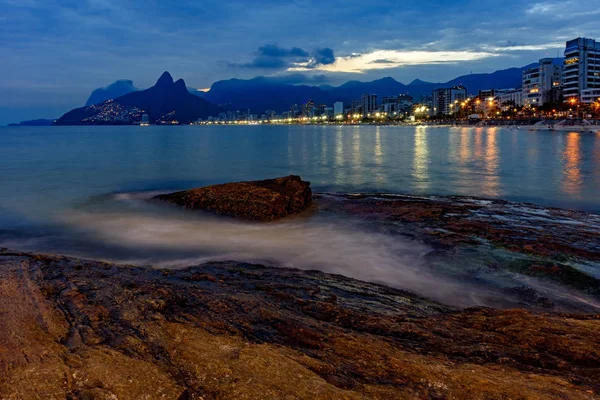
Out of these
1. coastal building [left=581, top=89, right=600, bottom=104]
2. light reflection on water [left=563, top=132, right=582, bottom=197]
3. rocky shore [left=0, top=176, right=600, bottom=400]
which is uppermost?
coastal building [left=581, top=89, right=600, bottom=104]

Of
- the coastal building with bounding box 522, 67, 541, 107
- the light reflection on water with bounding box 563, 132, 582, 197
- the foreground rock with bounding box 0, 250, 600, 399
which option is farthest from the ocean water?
the coastal building with bounding box 522, 67, 541, 107

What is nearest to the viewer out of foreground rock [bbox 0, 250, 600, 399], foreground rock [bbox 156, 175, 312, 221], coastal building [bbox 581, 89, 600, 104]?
foreground rock [bbox 0, 250, 600, 399]

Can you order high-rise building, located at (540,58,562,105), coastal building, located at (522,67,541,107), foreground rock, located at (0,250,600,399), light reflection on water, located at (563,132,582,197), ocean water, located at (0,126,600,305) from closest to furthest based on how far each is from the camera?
foreground rock, located at (0,250,600,399) → ocean water, located at (0,126,600,305) → light reflection on water, located at (563,132,582,197) → high-rise building, located at (540,58,562,105) → coastal building, located at (522,67,541,107)

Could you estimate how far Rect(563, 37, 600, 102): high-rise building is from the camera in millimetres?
143750

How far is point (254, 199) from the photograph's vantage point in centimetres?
1484

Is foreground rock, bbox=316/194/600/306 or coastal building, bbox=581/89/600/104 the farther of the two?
coastal building, bbox=581/89/600/104

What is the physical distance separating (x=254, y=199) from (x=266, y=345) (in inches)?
410

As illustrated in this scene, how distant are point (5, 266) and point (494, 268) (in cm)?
993

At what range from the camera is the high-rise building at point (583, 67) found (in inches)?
5659

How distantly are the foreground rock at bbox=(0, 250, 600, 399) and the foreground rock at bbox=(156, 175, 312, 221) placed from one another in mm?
7373

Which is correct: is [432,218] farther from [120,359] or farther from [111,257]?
[120,359]

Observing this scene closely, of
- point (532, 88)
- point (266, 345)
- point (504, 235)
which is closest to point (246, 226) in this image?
point (504, 235)

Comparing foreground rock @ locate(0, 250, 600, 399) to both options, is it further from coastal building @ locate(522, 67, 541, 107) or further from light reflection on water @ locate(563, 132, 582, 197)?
coastal building @ locate(522, 67, 541, 107)

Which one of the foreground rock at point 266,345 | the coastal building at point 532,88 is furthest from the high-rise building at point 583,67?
the foreground rock at point 266,345
